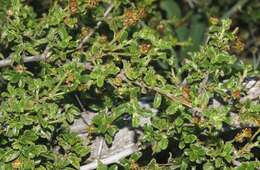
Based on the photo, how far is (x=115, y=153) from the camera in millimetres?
2430

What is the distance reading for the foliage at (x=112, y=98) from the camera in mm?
2225

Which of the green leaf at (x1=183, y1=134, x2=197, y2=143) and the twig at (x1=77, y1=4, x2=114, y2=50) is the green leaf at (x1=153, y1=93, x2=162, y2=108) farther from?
the twig at (x1=77, y1=4, x2=114, y2=50)

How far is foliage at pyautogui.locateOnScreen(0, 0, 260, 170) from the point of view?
2.22 m

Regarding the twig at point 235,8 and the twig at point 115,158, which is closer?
the twig at point 115,158

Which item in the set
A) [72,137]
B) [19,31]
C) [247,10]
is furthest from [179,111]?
[247,10]

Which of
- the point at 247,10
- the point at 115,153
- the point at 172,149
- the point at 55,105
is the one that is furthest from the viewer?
the point at 247,10

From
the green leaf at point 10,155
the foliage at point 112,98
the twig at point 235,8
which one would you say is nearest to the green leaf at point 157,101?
the foliage at point 112,98

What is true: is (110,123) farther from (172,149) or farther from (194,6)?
(194,6)

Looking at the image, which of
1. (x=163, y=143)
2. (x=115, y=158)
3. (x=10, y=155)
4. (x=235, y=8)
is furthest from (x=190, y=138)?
(x=235, y=8)

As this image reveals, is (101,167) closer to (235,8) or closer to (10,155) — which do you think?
(10,155)

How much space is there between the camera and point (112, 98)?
2434 millimetres

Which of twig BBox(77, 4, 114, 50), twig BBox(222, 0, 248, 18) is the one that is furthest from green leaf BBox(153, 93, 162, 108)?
twig BBox(222, 0, 248, 18)

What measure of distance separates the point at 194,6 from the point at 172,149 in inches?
69.5

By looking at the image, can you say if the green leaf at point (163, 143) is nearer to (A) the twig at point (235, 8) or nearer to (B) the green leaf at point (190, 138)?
(B) the green leaf at point (190, 138)
